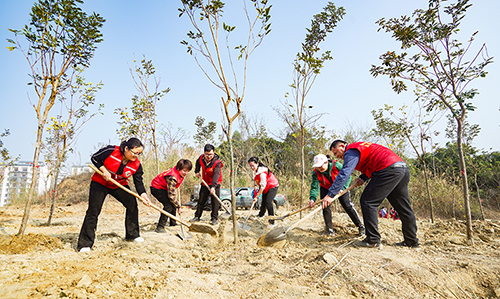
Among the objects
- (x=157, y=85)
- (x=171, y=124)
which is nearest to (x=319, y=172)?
(x=157, y=85)

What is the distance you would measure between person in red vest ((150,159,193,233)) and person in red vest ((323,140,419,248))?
247 centimetres

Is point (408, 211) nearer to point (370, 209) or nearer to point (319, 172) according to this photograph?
point (370, 209)

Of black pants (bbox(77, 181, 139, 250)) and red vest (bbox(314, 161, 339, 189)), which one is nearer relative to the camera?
black pants (bbox(77, 181, 139, 250))

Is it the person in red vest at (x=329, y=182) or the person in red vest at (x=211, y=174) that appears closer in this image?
the person in red vest at (x=329, y=182)

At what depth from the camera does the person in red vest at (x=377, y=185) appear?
336 centimetres

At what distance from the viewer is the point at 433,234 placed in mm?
4430

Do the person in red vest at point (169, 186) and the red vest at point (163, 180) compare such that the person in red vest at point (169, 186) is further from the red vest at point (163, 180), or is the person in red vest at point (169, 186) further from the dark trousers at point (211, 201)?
the dark trousers at point (211, 201)

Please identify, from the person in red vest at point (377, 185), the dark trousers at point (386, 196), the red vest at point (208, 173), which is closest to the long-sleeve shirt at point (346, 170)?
the person in red vest at point (377, 185)

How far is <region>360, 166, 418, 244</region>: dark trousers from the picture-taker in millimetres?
3348

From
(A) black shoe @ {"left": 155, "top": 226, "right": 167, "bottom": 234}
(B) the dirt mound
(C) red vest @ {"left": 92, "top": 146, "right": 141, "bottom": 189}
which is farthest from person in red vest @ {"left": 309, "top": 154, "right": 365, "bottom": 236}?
(B) the dirt mound

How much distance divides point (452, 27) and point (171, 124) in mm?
9974

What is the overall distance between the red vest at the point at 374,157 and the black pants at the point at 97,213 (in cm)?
331

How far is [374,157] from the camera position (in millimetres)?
3504

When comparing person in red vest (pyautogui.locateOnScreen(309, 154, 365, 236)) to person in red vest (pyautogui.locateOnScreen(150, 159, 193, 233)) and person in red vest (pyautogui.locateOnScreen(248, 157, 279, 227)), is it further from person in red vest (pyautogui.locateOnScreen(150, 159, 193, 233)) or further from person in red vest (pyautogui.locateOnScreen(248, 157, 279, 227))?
person in red vest (pyautogui.locateOnScreen(150, 159, 193, 233))
